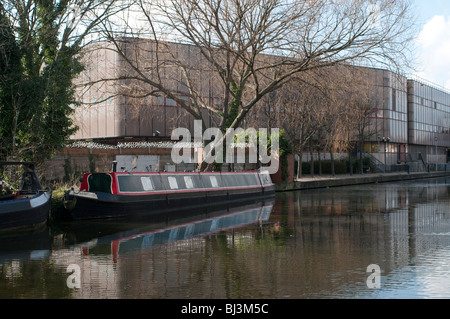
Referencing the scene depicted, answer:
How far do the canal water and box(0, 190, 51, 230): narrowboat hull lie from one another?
1.04 ft

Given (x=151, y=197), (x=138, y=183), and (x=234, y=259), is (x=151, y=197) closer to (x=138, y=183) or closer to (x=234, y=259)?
(x=138, y=183)

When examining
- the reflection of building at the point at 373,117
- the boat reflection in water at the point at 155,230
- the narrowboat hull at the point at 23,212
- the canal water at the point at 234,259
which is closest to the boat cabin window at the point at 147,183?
the boat reflection in water at the point at 155,230

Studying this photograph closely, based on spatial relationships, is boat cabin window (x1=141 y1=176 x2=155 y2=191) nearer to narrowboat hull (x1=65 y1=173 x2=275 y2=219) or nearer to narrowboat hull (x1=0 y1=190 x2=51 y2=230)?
narrowboat hull (x1=65 y1=173 x2=275 y2=219)

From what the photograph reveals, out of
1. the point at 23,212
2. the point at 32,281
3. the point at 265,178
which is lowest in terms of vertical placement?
the point at 32,281

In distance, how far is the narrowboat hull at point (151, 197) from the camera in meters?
17.0

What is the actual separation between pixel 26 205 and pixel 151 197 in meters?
5.51

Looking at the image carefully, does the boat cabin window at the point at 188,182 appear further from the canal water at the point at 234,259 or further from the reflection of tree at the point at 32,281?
the reflection of tree at the point at 32,281

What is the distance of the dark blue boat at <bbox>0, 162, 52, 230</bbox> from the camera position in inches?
544

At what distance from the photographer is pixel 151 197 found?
19172 millimetres

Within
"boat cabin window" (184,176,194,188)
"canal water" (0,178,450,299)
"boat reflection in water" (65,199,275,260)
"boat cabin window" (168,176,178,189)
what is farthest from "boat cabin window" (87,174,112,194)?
"boat cabin window" (184,176,194,188)

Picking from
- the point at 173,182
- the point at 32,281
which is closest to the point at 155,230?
the point at 173,182

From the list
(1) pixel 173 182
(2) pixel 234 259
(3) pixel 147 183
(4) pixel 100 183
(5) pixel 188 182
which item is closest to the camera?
(2) pixel 234 259
